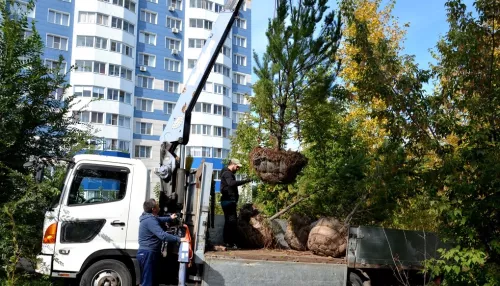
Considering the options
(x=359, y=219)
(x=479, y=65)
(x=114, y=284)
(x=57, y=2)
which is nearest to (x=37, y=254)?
(x=114, y=284)

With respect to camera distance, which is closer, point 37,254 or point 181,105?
point 37,254

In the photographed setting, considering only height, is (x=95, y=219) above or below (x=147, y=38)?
below

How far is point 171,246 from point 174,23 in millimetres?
46895

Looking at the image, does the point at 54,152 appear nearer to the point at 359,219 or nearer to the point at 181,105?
the point at 181,105

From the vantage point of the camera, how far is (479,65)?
6383 millimetres

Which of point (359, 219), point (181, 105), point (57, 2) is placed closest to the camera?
point (181, 105)

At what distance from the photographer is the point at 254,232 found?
8156mm

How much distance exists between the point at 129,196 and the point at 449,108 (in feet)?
16.1

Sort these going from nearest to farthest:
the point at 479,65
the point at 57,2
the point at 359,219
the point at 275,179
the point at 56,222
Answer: the point at 479,65
the point at 56,222
the point at 275,179
the point at 359,219
the point at 57,2

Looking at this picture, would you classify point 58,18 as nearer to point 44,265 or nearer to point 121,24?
point 121,24

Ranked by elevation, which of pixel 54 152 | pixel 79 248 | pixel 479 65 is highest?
pixel 479 65

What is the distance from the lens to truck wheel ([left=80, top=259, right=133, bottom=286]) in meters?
6.93

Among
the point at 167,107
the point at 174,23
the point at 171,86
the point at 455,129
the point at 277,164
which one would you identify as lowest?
the point at 277,164

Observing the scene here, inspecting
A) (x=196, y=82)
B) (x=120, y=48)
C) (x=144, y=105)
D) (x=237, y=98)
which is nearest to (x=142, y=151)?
(x=144, y=105)
